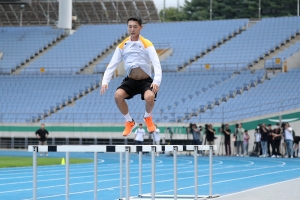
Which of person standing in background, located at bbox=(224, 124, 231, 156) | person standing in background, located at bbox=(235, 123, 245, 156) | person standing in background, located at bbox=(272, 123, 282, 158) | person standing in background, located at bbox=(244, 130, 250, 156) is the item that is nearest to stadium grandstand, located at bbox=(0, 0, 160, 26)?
person standing in background, located at bbox=(224, 124, 231, 156)

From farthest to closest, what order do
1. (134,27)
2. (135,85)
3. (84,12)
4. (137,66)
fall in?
(84,12) → (135,85) → (137,66) → (134,27)

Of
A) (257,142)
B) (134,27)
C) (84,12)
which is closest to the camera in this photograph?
(134,27)

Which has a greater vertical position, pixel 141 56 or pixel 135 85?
pixel 141 56

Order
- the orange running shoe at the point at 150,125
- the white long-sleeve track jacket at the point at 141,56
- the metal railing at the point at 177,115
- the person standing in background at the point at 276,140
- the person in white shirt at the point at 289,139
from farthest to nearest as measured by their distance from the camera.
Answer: the metal railing at the point at 177,115 → the person standing in background at the point at 276,140 → the person in white shirt at the point at 289,139 → the orange running shoe at the point at 150,125 → the white long-sleeve track jacket at the point at 141,56

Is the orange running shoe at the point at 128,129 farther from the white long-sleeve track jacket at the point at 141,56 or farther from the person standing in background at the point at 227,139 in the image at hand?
the person standing in background at the point at 227,139

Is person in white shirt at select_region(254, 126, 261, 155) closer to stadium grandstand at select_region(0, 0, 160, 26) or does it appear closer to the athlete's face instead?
stadium grandstand at select_region(0, 0, 160, 26)

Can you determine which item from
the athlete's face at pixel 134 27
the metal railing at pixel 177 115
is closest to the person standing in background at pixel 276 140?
the metal railing at pixel 177 115

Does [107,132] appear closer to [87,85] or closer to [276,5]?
[87,85]

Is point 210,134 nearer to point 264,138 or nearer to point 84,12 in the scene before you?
point 264,138

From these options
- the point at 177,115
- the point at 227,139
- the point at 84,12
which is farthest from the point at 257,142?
the point at 84,12

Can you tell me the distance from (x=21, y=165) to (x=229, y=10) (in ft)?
174

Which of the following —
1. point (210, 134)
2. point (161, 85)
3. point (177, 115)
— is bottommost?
point (210, 134)

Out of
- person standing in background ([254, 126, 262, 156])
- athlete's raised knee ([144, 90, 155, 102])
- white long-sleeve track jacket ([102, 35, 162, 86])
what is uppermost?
white long-sleeve track jacket ([102, 35, 162, 86])

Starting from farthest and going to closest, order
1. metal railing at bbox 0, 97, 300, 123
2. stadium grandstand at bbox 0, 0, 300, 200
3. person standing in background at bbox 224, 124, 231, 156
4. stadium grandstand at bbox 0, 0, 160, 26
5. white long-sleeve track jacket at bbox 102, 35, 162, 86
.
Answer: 1. stadium grandstand at bbox 0, 0, 160, 26
2. metal railing at bbox 0, 97, 300, 123
3. stadium grandstand at bbox 0, 0, 300, 200
4. person standing in background at bbox 224, 124, 231, 156
5. white long-sleeve track jacket at bbox 102, 35, 162, 86
